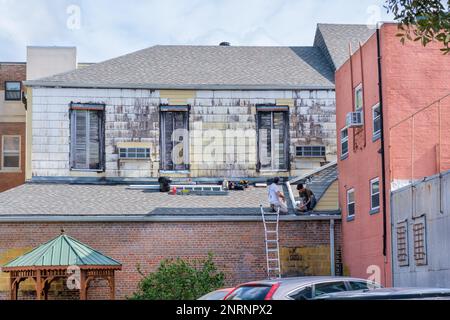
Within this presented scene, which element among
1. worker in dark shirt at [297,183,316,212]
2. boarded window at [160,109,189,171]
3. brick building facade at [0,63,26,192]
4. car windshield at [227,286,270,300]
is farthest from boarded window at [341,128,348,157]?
brick building facade at [0,63,26,192]

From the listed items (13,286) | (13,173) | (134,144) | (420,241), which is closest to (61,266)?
(13,286)

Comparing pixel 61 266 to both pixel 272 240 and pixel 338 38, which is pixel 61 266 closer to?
pixel 272 240

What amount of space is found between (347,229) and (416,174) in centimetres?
610

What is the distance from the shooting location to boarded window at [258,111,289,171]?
3681 cm

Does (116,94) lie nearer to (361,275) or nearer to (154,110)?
(154,110)

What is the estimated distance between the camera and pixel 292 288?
12398 mm

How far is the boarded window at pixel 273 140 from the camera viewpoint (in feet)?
121

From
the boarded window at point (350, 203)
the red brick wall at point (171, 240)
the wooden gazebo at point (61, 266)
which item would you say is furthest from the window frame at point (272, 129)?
the wooden gazebo at point (61, 266)

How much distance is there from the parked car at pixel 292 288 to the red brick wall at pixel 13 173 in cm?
3542

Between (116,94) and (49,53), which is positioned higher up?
(49,53)

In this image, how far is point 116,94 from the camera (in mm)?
36656

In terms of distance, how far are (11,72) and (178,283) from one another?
25.7 meters

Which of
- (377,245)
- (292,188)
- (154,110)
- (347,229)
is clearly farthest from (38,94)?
(377,245)
